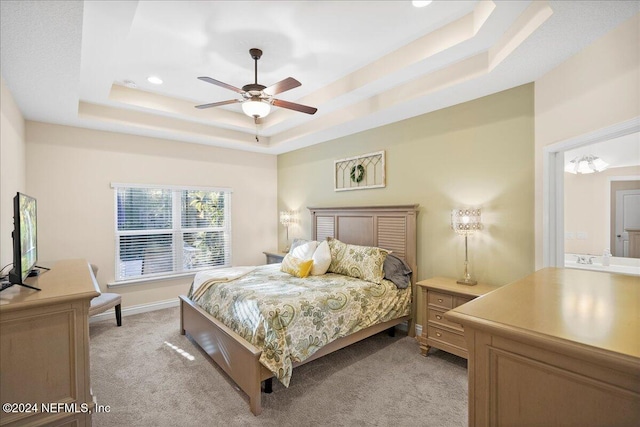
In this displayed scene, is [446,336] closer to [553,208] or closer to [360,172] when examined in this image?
[553,208]

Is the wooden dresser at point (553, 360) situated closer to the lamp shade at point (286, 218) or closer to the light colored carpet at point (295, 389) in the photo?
the light colored carpet at point (295, 389)

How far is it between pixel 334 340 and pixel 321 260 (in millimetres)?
1154

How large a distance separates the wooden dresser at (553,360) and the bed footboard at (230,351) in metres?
1.62

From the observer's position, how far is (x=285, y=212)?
554 centimetres

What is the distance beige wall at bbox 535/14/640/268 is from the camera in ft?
5.93

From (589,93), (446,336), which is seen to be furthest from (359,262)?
(589,93)

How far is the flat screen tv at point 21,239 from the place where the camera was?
1642mm

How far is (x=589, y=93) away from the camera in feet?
7.00

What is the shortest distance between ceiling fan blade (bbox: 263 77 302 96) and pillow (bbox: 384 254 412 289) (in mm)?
2260

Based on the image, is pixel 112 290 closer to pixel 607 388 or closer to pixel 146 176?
pixel 146 176

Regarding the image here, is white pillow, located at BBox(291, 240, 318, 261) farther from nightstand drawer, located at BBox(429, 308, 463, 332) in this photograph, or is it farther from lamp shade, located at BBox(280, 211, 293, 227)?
nightstand drawer, located at BBox(429, 308, 463, 332)

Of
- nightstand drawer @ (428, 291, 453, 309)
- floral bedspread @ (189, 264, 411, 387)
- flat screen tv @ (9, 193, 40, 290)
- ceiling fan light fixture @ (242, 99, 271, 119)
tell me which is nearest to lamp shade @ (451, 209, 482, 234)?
nightstand drawer @ (428, 291, 453, 309)

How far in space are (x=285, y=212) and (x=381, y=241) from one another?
220 cm

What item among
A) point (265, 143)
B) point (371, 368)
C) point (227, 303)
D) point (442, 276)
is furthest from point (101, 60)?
point (442, 276)
